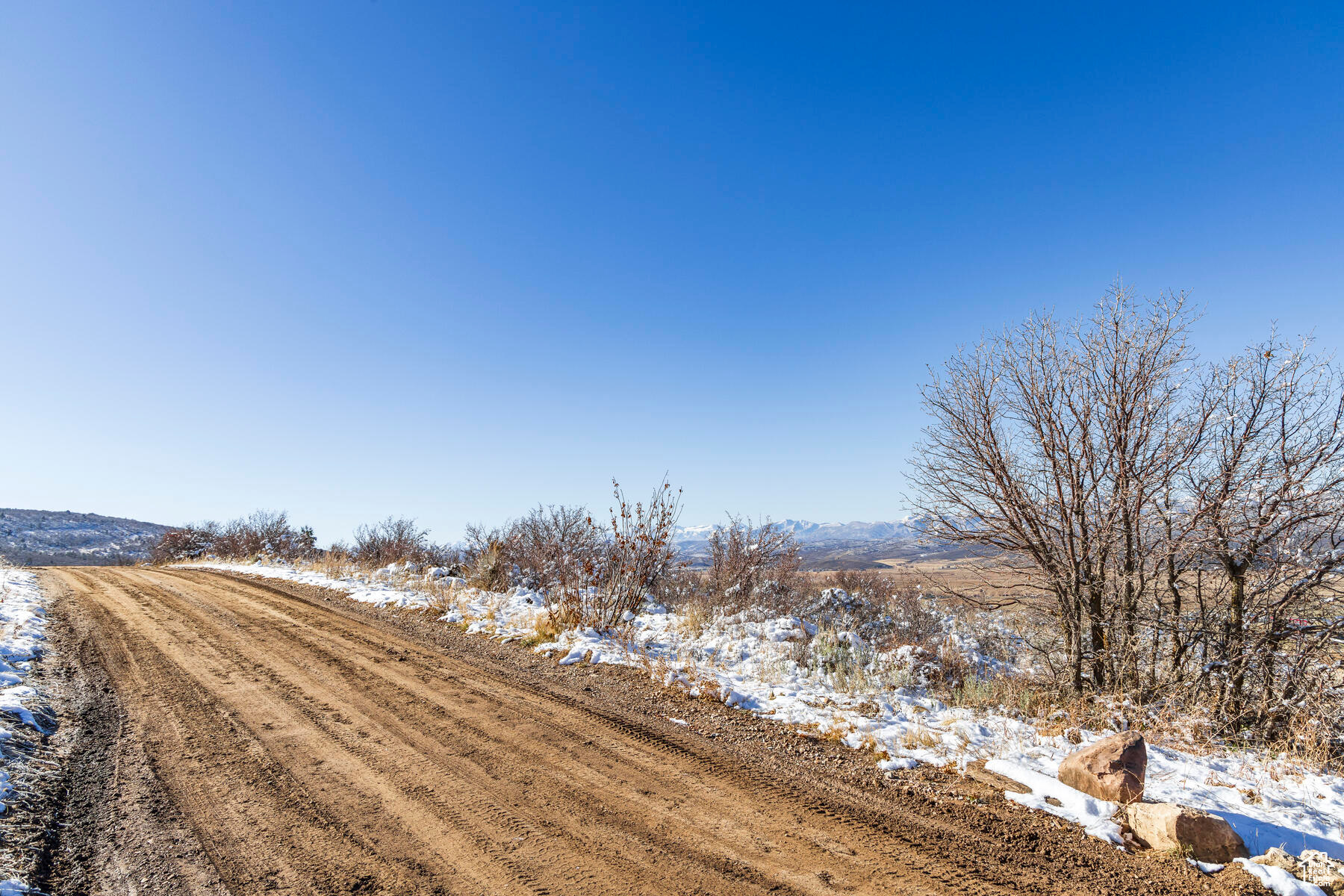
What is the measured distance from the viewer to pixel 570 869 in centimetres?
303

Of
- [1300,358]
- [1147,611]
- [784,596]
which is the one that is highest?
[1300,358]

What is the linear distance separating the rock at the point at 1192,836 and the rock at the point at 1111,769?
414mm

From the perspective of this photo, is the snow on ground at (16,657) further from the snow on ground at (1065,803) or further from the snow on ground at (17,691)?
the snow on ground at (1065,803)

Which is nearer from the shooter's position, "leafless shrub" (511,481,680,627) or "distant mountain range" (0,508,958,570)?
"leafless shrub" (511,481,680,627)

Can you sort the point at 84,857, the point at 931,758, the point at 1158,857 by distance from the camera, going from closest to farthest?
the point at 84,857
the point at 1158,857
the point at 931,758

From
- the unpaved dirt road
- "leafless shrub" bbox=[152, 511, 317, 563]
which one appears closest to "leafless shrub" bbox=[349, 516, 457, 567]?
"leafless shrub" bbox=[152, 511, 317, 563]

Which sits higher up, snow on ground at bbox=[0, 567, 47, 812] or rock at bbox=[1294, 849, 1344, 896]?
snow on ground at bbox=[0, 567, 47, 812]

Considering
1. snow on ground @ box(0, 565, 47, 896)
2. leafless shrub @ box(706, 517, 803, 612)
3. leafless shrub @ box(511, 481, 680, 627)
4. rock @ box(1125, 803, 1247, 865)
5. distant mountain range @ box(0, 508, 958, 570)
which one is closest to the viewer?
rock @ box(1125, 803, 1247, 865)

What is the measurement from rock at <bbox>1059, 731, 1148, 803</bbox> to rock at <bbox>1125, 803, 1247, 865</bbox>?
414 millimetres

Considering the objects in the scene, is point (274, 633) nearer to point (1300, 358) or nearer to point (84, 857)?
point (84, 857)

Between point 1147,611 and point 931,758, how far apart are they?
15.3ft

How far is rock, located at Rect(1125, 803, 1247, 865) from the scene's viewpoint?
3.38 metres

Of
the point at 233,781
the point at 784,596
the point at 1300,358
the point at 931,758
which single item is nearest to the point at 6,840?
the point at 233,781

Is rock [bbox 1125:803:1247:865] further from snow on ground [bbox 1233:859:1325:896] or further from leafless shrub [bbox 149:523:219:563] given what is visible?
leafless shrub [bbox 149:523:219:563]
